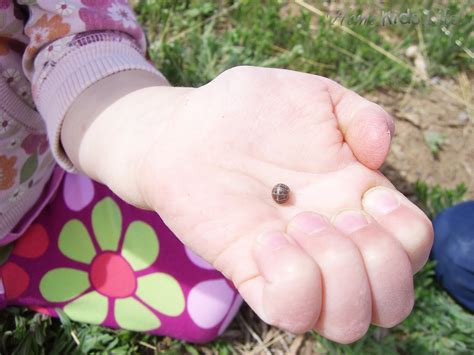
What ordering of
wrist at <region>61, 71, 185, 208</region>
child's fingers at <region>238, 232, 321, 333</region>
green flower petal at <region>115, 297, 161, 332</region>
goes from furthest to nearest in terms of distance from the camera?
green flower petal at <region>115, 297, 161, 332</region>, wrist at <region>61, 71, 185, 208</region>, child's fingers at <region>238, 232, 321, 333</region>

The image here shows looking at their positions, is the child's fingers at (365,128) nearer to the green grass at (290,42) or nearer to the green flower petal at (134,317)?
the green flower petal at (134,317)

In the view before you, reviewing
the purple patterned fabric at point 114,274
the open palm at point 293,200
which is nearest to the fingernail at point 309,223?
the open palm at point 293,200

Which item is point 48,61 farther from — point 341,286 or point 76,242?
point 341,286

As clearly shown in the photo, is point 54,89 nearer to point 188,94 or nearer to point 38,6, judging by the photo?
point 38,6

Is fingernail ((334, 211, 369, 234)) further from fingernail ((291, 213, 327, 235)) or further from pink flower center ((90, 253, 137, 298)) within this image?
pink flower center ((90, 253, 137, 298))

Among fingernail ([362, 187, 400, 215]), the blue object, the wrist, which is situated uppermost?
fingernail ([362, 187, 400, 215])

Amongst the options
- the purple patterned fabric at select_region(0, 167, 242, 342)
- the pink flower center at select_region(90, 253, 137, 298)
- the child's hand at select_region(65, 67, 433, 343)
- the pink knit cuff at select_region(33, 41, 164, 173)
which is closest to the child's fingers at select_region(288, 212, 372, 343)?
the child's hand at select_region(65, 67, 433, 343)

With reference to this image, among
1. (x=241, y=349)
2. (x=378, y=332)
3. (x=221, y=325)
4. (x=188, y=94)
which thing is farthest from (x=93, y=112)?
(x=378, y=332)
